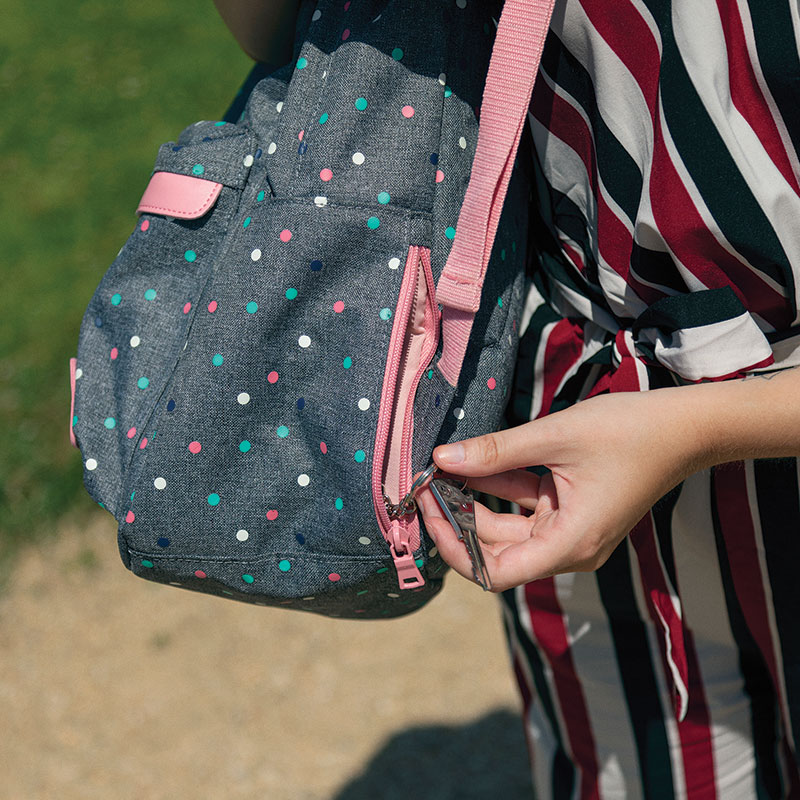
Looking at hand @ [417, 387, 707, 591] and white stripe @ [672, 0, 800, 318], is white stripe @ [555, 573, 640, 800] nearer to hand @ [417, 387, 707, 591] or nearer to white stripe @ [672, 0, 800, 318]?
hand @ [417, 387, 707, 591]

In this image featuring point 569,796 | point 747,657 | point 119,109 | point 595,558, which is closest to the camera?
point 595,558

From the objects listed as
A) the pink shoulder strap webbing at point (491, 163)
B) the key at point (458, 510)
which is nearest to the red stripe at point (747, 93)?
the pink shoulder strap webbing at point (491, 163)

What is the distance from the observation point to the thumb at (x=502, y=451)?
3.38 feet

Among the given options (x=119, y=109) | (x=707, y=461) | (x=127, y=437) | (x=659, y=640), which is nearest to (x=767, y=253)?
(x=707, y=461)

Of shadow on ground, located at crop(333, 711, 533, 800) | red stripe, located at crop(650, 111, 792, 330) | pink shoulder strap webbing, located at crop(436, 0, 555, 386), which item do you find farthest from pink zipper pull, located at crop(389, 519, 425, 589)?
shadow on ground, located at crop(333, 711, 533, 800)

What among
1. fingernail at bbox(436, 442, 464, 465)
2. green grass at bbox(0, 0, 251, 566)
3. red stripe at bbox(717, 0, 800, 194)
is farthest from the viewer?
green grass at bbox(0, 0, 251, 566)

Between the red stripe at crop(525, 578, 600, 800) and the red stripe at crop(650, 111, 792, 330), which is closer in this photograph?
the red stripe at crop(650, 111, 792, 330)

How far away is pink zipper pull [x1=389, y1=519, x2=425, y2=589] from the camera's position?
3.59ft

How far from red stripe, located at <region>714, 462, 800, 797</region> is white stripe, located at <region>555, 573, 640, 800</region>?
0.19 meters

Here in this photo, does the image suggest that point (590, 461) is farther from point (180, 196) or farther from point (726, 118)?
point (180, 196)

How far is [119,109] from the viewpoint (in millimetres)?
4852

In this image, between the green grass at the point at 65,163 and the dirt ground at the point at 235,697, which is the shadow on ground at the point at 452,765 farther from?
the green grass at the point at 65,163

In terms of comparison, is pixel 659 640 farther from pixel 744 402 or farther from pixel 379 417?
pixel 379 417

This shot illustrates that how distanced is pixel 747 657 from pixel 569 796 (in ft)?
1.32
